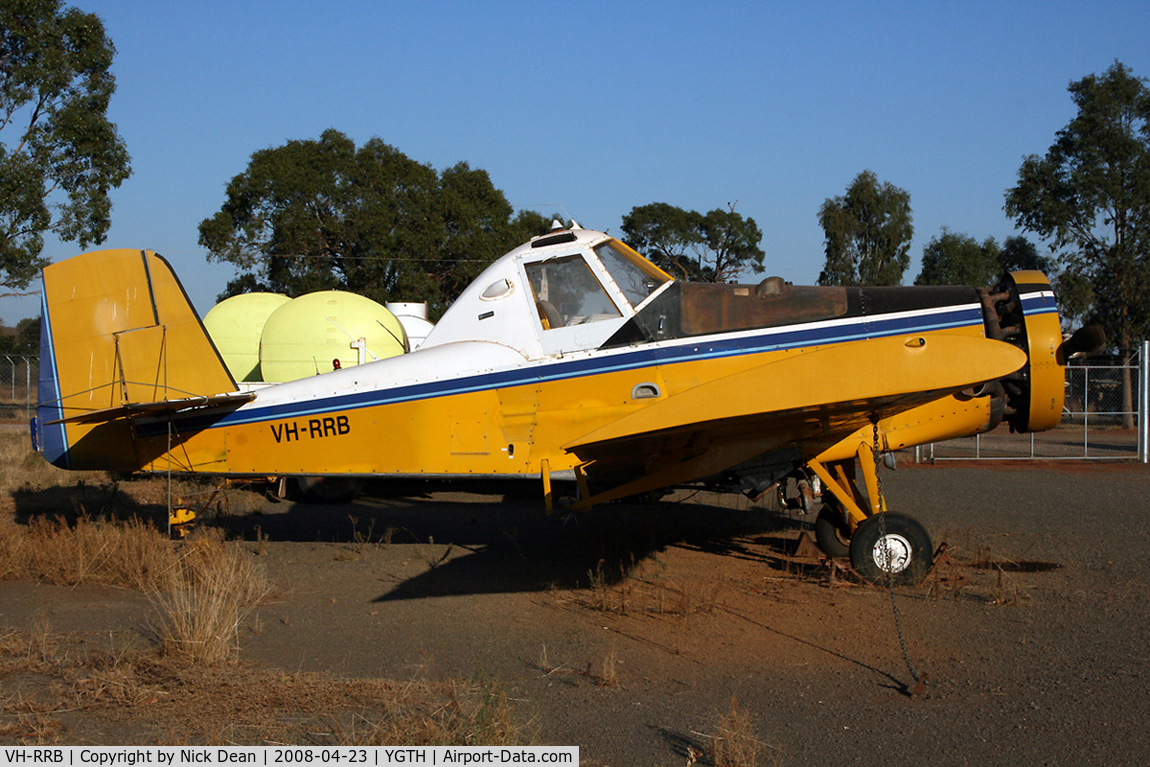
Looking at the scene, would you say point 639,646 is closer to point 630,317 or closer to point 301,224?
point 630,317

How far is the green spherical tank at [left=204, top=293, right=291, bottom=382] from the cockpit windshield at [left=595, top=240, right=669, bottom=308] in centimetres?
1294

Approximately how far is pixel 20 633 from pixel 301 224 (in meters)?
33.6

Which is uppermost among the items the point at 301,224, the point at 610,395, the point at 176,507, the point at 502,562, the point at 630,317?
the point at 301,224

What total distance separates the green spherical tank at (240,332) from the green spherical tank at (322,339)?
2582 millimetres

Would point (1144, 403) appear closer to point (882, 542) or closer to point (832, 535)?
point (832, 535)

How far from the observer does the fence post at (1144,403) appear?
54.4 ft

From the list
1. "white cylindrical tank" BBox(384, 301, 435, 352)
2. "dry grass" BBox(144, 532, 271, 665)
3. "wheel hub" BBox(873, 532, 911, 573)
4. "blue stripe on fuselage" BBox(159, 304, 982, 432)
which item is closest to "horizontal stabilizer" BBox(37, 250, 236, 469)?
"dry grass" BBox(144, 532, 271, 665)

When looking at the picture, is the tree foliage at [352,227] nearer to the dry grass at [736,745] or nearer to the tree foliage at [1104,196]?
the tree foliage at [1104,196]

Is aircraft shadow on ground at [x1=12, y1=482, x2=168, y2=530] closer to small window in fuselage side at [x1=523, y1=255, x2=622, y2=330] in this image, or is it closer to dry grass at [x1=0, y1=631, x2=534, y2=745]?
dry grass at [x1=0, y1=631, x2=534, y2=745]

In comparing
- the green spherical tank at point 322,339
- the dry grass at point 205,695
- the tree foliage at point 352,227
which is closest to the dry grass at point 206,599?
the dry grass at point 205,695

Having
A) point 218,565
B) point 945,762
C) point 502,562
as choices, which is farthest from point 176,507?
point 945,762

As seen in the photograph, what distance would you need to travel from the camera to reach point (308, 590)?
280 inches

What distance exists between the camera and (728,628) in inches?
225

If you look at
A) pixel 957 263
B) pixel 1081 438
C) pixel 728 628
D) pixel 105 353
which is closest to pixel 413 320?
pixel 105 353
